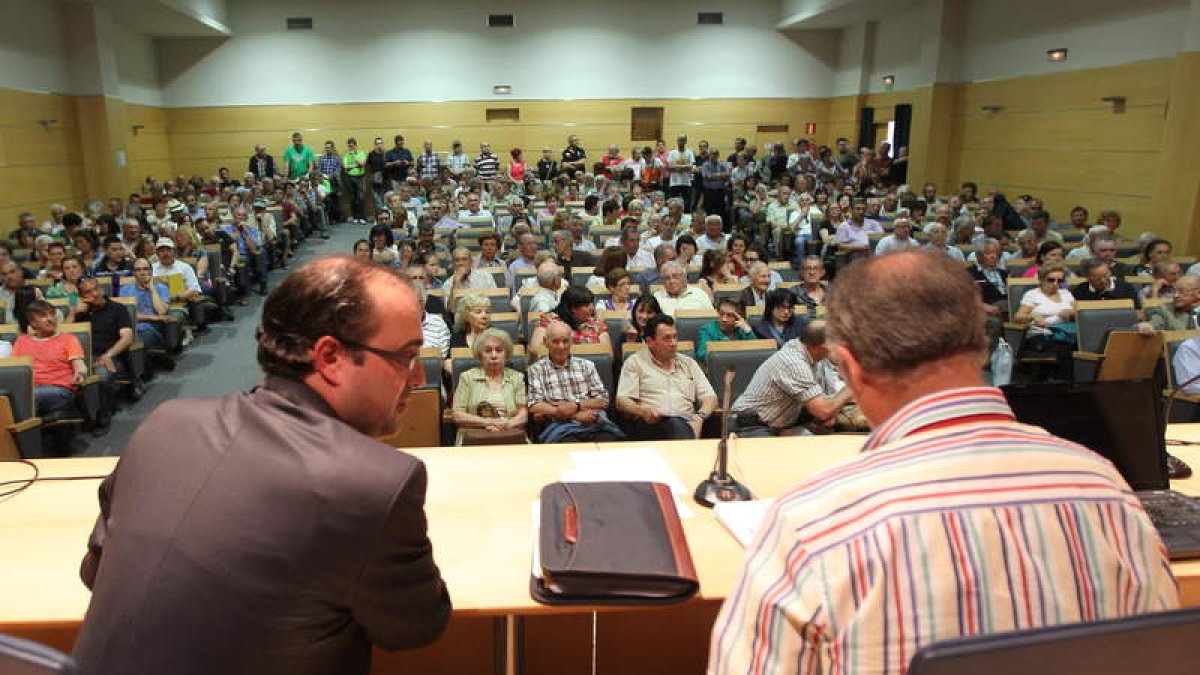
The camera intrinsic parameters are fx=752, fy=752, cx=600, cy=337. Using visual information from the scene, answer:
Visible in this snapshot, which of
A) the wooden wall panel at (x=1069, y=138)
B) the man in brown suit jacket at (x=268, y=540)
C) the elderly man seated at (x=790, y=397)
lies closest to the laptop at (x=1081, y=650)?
the man in brown suit jacket at (x=268, y=540)

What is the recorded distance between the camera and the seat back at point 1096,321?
483 centimetres

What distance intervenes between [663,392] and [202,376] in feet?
12.7

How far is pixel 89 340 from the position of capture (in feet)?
14.9

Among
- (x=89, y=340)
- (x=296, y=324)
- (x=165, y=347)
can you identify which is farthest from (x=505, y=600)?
(x=165, y=347)

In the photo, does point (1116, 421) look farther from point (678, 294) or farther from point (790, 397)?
point (678, 294)

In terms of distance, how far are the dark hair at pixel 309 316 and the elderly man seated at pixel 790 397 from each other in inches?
99.2

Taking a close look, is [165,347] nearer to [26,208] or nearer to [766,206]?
[26,208]

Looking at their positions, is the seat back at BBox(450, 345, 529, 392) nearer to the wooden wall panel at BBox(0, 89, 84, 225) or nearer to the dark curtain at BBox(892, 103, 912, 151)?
the wooden wall panel at BBox(0, 89, 84, 225)

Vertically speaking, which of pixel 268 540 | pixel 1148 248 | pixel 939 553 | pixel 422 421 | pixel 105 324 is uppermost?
pixel 939 553

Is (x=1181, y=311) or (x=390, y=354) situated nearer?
(x=390, y=354)

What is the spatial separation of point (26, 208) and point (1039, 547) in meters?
13.0

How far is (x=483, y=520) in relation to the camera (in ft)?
5.81

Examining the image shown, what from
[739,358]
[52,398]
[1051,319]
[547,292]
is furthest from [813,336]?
[52,398]

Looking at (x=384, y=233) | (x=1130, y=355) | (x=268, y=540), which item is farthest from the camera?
(x=384, y=233)
